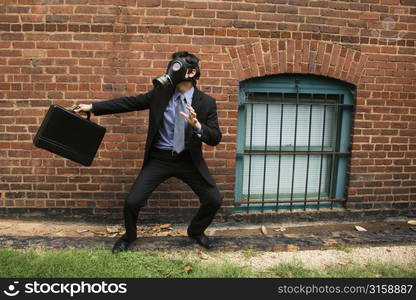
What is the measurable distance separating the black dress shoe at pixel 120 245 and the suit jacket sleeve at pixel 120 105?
4.12 feet

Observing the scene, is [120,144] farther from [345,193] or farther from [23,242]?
[345,193]

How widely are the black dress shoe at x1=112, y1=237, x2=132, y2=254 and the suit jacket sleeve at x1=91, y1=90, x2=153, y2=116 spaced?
1.26 metres

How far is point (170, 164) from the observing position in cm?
355

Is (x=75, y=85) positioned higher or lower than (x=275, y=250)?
higher

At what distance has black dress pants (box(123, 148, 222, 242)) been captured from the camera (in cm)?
347

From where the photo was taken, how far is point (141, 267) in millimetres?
3244

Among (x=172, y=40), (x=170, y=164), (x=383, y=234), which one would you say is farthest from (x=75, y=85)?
(x=383, y=234)

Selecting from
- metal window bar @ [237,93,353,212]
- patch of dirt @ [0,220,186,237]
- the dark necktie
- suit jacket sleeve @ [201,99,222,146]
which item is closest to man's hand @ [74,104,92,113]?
the dark necktie

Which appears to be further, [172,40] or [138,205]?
[172,40]

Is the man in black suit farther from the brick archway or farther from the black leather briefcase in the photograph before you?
the brick archway

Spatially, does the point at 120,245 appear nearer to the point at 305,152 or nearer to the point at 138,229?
the point at 138,229

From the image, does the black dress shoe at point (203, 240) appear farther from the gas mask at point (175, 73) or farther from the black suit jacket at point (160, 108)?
the gas mask at point (175, 73)

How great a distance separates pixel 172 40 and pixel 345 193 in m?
2.87

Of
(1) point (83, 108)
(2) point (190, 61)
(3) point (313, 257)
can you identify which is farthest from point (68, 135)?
(3) point (313, 257)
